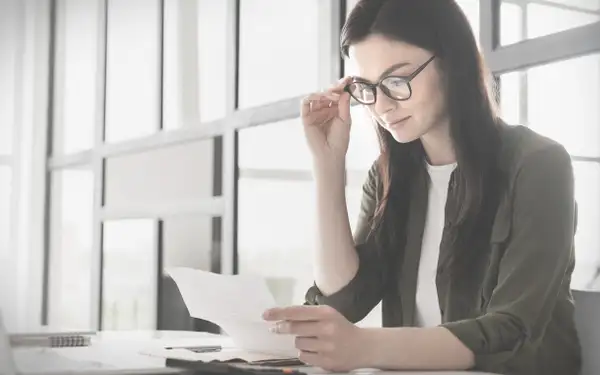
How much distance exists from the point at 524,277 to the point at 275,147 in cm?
132

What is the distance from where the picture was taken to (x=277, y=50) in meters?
2.54

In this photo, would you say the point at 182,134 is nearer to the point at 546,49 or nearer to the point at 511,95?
the point at 511,95

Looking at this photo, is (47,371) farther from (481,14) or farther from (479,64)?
(481,14)

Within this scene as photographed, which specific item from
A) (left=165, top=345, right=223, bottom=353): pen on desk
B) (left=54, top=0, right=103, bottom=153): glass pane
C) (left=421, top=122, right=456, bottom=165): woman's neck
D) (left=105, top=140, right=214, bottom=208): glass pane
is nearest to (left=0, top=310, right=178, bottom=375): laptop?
(left=165, top=345, right=223, bottom=353): pen on desk

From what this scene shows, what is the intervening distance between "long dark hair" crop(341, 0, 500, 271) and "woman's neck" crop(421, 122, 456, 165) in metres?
0.05

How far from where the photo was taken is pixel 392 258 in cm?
160

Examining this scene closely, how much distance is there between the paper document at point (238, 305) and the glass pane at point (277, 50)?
1.08m

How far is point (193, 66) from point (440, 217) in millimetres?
1713

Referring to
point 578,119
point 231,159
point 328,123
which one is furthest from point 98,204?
point 578,119

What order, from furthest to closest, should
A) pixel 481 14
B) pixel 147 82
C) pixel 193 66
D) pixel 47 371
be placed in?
pixel 147 82 < pixel 193 66 < pixel 481 14 < pixel 47 371

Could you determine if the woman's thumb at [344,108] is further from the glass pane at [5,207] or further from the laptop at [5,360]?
the glass pane at [5,207]

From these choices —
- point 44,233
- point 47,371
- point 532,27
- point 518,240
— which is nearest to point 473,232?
point 518,240

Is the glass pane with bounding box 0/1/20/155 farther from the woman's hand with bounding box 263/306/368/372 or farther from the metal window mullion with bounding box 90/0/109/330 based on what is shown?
the woman's hand with bounding box 263/306/368/372

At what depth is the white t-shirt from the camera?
1.50m
